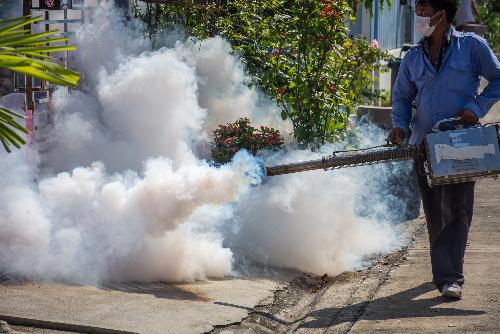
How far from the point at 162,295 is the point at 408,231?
148 inches

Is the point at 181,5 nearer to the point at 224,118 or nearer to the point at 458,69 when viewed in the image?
the point at 224,118

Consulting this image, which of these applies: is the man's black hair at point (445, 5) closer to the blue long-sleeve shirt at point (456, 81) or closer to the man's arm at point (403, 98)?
the blue long-sleeve shirt at point (456, 81)

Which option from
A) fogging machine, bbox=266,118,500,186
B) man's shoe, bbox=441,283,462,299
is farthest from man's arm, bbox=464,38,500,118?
man's shoe, bbox=441,283,462,299

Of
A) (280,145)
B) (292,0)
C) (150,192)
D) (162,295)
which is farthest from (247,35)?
(162,295)

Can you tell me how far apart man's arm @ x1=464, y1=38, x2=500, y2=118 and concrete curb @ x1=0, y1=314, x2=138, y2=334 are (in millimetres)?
2773

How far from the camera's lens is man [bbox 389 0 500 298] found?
22.1 ft

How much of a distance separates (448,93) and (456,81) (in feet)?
0.31

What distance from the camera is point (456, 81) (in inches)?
266

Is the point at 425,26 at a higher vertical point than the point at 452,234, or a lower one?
higher

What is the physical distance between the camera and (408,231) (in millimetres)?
9711

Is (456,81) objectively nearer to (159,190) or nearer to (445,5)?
(445,5)

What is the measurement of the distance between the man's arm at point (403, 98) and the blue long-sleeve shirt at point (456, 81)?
0.13 meters

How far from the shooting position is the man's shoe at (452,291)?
6637mm

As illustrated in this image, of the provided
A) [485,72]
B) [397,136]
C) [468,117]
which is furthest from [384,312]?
[485,72]
